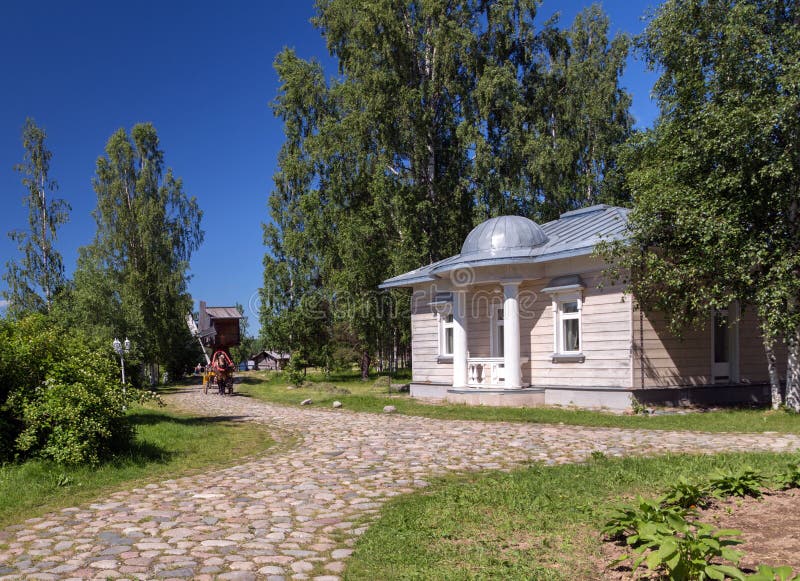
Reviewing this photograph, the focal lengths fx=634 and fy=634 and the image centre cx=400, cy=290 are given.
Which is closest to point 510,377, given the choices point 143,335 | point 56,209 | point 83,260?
point 143,335

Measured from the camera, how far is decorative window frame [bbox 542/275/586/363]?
1611 centimetres

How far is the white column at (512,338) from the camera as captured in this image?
16.9 meters

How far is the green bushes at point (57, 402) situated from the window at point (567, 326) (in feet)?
36.6

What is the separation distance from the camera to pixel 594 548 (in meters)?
4.59

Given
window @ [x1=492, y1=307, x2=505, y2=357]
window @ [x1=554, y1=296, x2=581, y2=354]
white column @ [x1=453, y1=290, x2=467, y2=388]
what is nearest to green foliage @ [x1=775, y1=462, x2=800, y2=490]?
window @ [x1=554, y1=296, x2=581, y2=354]

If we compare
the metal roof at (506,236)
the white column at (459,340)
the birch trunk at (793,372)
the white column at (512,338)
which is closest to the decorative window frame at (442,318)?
the white column at (459,340)

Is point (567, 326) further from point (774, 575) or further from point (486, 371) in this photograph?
point (774, 575)

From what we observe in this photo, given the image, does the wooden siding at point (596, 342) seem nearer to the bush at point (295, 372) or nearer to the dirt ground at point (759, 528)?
the dirt ground at point (759, 528)

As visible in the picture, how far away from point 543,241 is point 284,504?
1327 centimetres

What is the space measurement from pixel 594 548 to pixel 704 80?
43.2 ft

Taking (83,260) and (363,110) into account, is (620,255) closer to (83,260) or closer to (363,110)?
(363,110)

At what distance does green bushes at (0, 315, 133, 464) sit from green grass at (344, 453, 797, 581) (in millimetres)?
4346

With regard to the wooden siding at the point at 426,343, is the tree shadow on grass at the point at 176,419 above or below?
below

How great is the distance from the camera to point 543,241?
18.0m
